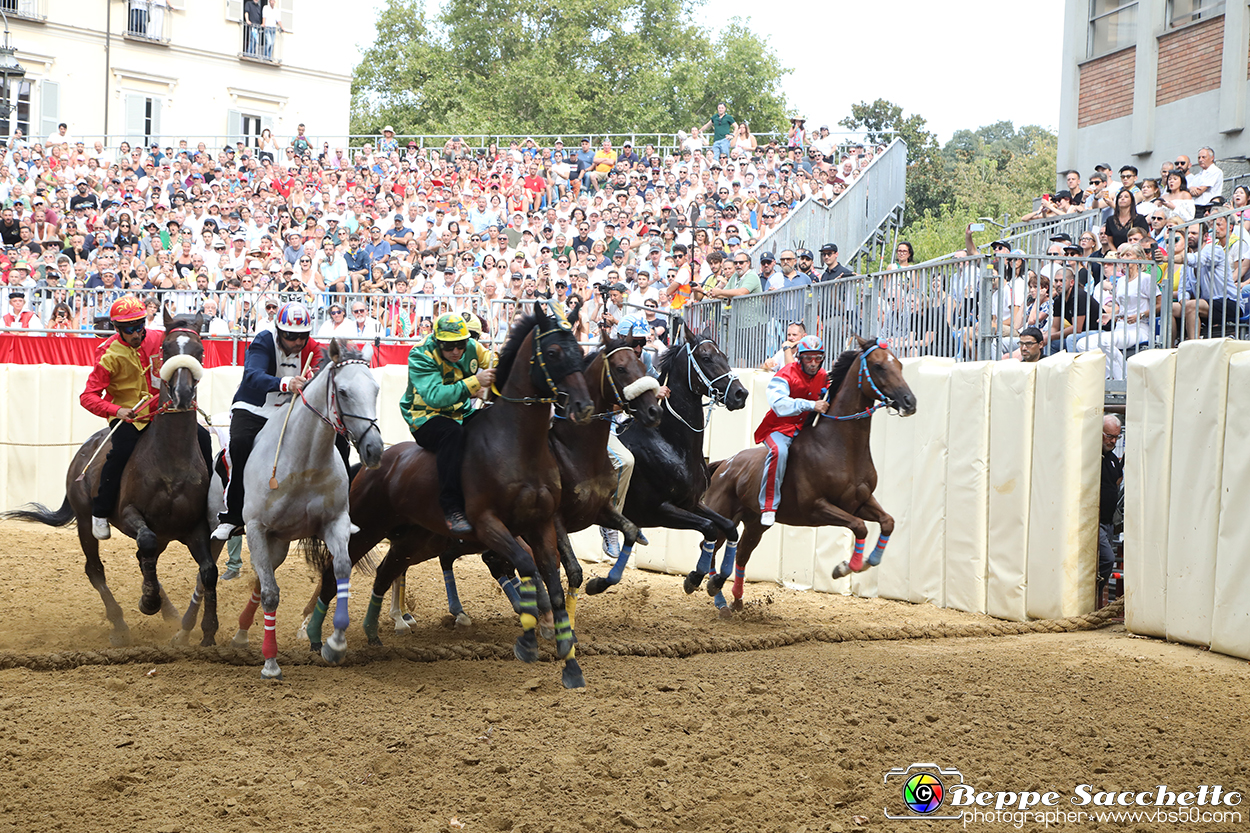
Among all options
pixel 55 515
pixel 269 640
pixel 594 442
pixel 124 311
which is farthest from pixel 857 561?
pixel 55 515

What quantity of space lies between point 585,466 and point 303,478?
1.98 meters

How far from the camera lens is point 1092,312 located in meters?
11.3

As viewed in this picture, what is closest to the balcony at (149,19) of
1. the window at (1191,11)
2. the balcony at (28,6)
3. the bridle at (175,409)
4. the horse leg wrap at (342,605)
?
the balcony at (28,6)

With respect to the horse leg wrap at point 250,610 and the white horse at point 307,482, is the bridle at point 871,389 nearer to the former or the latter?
the white horse at point 307,482

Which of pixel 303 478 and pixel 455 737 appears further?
pixel 303 478

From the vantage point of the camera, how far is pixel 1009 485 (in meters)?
10.4

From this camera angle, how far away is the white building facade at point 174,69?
42219 mm

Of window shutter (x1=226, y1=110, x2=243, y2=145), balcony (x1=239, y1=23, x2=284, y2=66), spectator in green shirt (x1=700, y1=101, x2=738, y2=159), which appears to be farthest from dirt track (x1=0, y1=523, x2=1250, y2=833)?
balcony (x1=239, y1=23, x2=284, y2=66)

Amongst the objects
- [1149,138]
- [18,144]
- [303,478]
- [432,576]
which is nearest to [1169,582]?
[303,478]

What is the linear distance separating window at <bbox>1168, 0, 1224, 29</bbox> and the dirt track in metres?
13.2

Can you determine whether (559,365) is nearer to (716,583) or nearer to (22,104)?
(716,583)

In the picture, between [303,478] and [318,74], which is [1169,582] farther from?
[318,74]

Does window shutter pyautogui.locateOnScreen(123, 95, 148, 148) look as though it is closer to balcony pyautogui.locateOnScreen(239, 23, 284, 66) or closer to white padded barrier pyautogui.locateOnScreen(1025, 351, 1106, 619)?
balcony pyautogui.locateOnScreen(239, 23, 284, 66)

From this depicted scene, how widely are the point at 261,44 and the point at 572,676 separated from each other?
45.2 m
